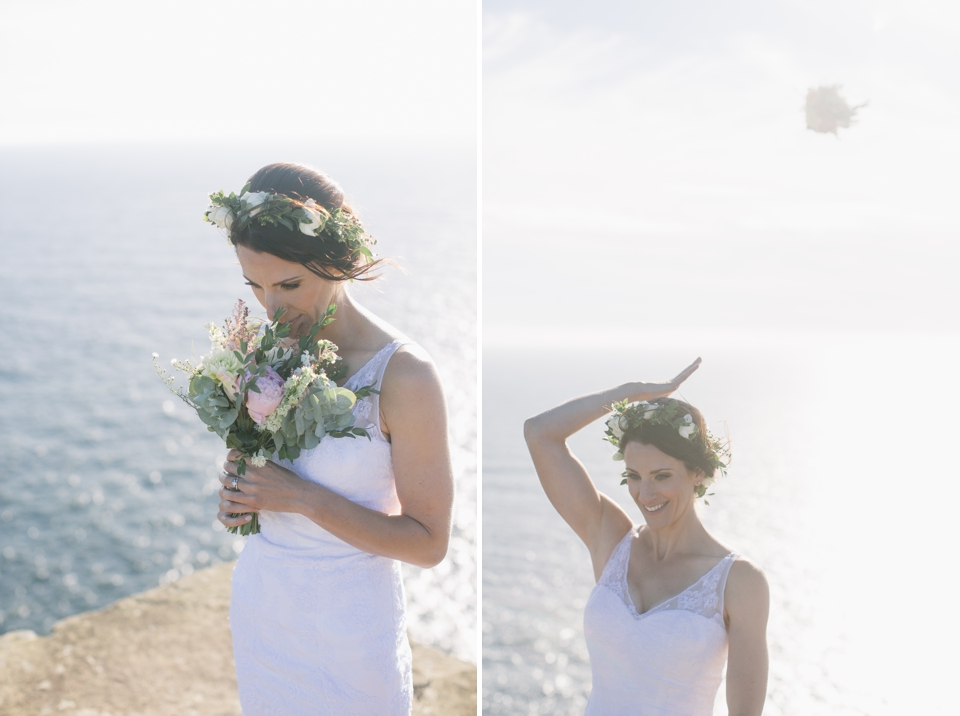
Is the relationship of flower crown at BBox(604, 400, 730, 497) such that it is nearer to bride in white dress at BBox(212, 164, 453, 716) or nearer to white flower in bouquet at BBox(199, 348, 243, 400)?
bride in white dress at BBox(212, 164, 453, 716)

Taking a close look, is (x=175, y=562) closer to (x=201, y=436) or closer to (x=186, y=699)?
(x=201, y=436)

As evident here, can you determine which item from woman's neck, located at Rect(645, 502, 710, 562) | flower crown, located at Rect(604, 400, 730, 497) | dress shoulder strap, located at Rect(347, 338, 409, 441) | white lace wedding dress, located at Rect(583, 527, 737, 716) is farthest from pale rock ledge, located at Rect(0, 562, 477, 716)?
dress shoulder strap, located at Rect(347, 338, 409, 441)

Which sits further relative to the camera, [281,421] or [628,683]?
[628,683]

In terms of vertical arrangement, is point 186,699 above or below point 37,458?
above

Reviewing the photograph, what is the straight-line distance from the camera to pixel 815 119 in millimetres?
2090

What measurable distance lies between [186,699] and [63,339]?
57.7 m

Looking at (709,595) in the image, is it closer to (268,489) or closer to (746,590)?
(746,590)

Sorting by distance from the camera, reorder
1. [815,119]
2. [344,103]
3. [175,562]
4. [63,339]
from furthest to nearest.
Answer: [344,103], [63,339], [175,562], [815,119]

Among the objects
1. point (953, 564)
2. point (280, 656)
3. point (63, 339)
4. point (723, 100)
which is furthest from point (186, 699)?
point (723, 100)

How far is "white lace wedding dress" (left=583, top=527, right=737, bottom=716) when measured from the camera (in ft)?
6.81

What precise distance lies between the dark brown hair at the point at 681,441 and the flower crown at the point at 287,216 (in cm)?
98

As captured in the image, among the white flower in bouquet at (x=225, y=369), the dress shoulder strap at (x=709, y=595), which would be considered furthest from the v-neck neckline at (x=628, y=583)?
the white flower in bouquet at (x=225, y=369)

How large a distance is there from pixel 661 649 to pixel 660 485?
46cm

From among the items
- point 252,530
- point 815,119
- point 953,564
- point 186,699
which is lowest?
point 953,564
